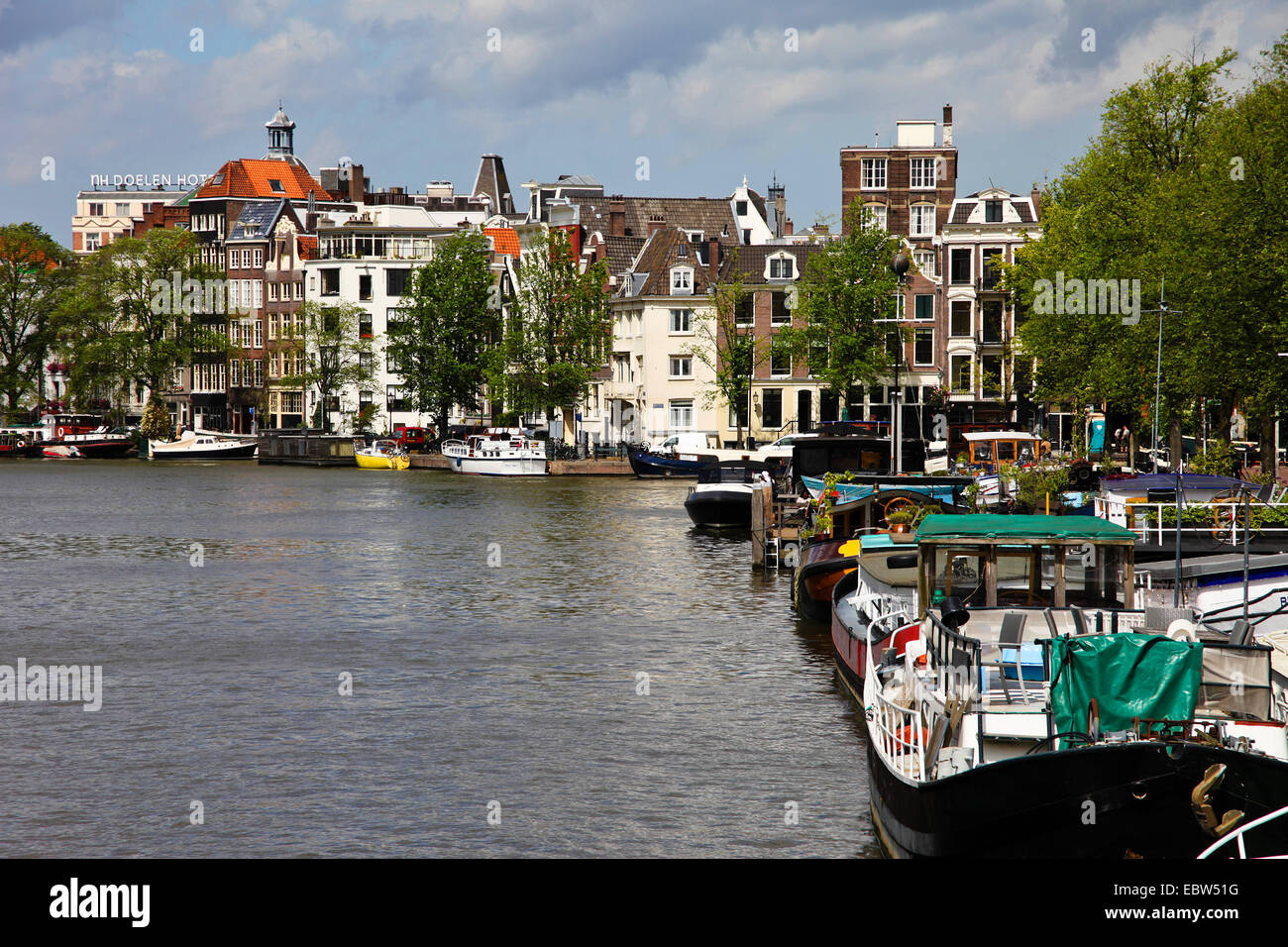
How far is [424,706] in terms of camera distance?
2380 centimetres

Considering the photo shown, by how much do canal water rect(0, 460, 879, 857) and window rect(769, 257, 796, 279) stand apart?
4440 centimetres

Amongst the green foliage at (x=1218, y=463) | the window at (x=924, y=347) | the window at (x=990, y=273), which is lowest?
the green foliage at (x=1218, y=463)

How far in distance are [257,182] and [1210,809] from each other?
431ft

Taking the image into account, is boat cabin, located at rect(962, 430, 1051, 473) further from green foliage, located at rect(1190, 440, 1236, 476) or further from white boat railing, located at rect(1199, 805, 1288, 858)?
white boat railing, located at rect(1199, 805, 1288, 858)

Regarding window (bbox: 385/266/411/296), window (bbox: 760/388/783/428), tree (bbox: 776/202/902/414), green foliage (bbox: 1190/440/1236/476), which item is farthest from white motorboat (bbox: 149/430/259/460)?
green foliage (bbox: 1190/440/1236/476)

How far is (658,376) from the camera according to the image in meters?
93.6

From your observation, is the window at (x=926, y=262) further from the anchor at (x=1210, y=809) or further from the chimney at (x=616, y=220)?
the anchor at (x=1210, y=809)

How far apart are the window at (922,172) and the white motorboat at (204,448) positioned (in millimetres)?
50218

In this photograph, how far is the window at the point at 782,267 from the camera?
91062 mm

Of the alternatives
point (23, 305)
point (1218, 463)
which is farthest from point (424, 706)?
point (23, 305)
